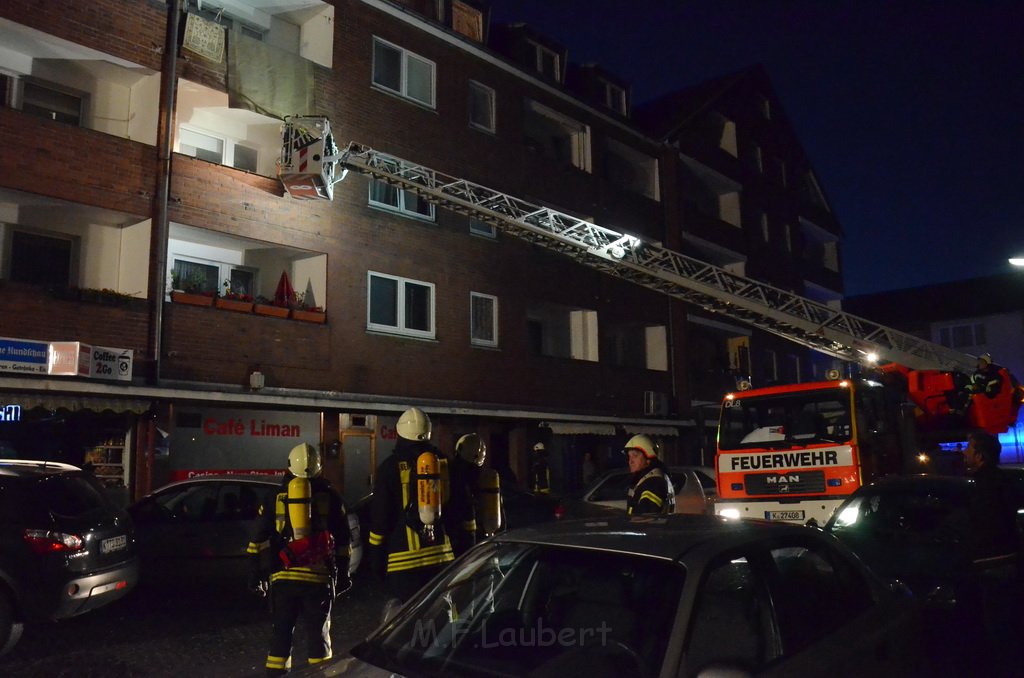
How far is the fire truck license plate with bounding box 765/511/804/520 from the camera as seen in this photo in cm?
1105

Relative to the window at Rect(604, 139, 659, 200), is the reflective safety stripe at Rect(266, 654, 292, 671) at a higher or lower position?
lower

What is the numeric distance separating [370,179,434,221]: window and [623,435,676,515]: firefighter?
10137mm

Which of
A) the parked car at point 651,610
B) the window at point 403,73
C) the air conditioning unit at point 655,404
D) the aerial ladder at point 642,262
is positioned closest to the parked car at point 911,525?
the parked car at point 651,610

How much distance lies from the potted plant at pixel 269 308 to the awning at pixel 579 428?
22.9 ft

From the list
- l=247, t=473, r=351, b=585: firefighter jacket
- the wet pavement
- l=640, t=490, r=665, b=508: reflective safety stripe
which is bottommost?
the wet pavement

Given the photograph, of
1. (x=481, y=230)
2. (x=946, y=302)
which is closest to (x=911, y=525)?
(x=481, y=230)

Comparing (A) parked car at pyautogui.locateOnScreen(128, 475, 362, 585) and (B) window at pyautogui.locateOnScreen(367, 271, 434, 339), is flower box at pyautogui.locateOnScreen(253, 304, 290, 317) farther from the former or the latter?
(A) parked car at pyautogui.locateOnScreen(128, 475, 362, 585)

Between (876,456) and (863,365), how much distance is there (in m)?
2.88

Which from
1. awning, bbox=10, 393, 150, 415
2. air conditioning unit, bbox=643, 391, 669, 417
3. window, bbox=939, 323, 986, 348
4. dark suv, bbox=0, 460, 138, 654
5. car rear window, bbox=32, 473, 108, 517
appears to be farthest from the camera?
window, bbox=939, 323, 986, 348

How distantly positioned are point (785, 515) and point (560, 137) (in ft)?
45.2

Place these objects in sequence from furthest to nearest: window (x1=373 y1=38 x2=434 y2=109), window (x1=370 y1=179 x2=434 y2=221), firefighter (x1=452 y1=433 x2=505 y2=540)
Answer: window (x1=373 y1=38 x2=434 y2=109) → window (x1=370 y1=179 x2=434 y2=221) → firefighter (x1=452 y1=433 x2=505 y2=540)

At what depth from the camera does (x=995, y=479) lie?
5.87 meters

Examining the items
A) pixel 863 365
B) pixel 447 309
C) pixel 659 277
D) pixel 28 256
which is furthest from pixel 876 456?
pixel 28 256

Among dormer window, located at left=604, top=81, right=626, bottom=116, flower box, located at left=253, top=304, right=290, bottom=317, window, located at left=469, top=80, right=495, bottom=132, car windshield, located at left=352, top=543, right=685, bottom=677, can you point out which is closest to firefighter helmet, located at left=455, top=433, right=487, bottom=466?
car windshield, located at left=352, top=543, right=685, bottom=677
